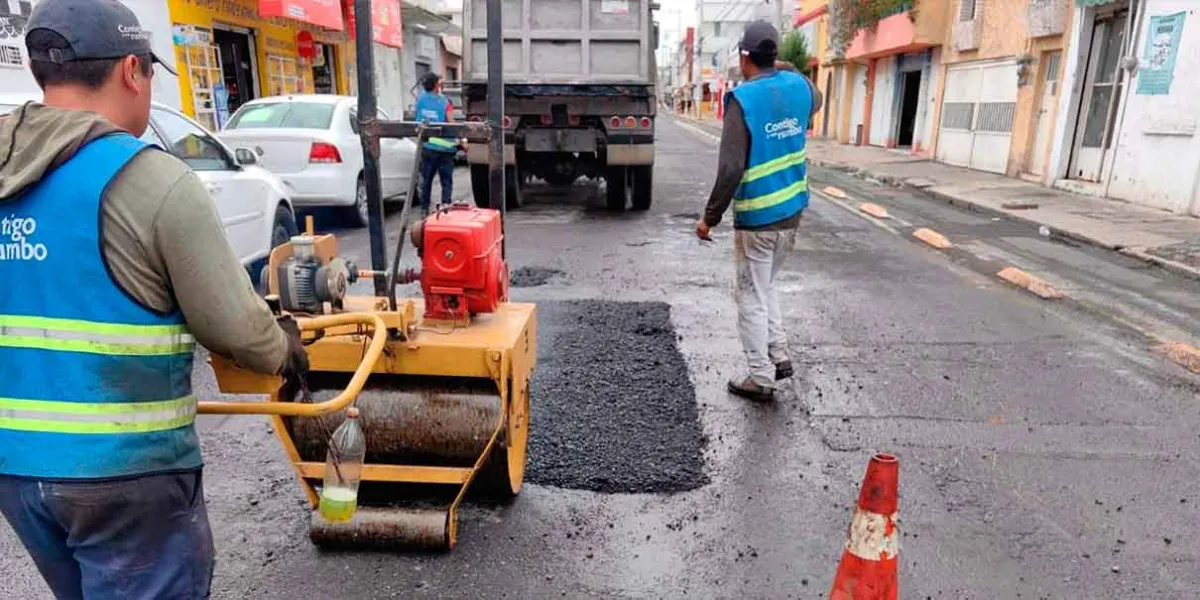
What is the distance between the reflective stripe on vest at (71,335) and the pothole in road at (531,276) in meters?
5.40

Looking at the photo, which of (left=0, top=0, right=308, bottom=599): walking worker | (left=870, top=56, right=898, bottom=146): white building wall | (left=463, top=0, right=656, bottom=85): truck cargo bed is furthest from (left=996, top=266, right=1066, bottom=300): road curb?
(left=870, top=56, right=898, bottom=146): white building wall

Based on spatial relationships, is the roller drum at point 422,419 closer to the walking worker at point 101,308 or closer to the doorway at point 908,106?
the walking worker at point 101,308

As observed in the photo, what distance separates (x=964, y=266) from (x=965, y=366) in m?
3.48

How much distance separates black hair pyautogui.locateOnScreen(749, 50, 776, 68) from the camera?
14.7 feet

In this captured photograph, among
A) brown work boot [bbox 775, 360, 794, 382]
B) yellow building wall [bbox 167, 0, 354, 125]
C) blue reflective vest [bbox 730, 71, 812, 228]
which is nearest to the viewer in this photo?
blue reflective vest [bbox 730, 71, 812, 228]

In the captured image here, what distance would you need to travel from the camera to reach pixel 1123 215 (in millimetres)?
11352

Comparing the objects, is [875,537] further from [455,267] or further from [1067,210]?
[1067,210]

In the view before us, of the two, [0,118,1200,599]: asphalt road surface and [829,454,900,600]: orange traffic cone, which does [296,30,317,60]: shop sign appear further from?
[829,454,900,600]: orange traffic cone

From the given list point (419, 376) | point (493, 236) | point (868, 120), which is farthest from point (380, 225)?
point (868, 120)

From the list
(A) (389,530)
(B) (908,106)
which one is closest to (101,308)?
(A) (389,530)

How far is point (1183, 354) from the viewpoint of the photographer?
17.8ft

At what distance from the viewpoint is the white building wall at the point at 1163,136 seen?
36.1ft

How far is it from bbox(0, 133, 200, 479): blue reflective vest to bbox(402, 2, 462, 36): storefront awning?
21658mm

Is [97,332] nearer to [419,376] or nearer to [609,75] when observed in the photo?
[419,376]
